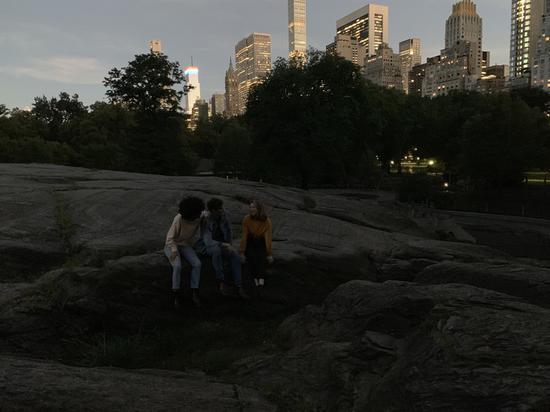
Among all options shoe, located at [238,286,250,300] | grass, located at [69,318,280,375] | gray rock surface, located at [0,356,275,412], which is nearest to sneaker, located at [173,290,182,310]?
grass, located at [69,318,280,375]

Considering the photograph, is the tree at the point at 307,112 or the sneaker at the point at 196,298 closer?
the sneaker at the point at 196,298

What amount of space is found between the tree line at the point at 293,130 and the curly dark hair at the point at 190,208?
2737 centimetres

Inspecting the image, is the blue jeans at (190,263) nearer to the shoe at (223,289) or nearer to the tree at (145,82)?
the shoe at (223,289)

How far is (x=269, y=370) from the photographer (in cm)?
703

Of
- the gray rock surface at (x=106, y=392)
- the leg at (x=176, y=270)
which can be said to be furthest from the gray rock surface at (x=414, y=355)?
the leg at (x=176, y=270)

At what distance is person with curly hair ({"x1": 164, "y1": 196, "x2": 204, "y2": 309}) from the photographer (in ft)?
29.1

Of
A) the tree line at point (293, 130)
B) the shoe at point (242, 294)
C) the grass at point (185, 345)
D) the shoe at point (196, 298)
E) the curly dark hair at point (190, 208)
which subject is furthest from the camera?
the tree line at point (293, 130)

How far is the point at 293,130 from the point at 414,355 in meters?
31.7

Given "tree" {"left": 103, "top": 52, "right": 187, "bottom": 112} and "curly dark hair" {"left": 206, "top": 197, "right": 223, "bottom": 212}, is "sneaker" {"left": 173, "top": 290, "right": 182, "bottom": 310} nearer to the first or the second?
"curly dark hair" {"left": 206, "top": 197, "right": 223, "bottom": 212}

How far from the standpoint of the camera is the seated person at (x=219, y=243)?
9.29m

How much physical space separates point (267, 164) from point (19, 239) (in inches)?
1231

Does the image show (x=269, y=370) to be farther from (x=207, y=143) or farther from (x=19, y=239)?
(x=207, y=143)

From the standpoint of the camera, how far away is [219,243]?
933cm

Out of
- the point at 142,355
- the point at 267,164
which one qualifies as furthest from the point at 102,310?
the point at 267,164
